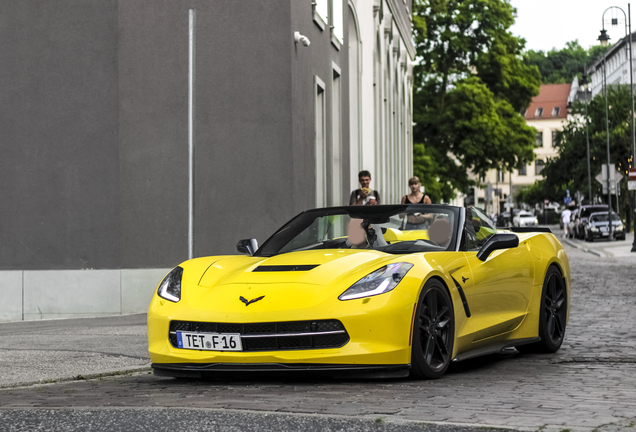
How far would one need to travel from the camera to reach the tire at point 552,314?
7.96m

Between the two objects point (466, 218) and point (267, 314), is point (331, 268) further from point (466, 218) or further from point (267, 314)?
point (466, 218)

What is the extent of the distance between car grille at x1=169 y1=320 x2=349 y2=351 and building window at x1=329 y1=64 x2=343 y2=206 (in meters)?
13.4

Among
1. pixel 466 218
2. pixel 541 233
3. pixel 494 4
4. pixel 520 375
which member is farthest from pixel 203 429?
pixel 494 4

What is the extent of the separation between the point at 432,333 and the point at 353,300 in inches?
26.8

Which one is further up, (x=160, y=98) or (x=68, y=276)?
(x=160, y=98)

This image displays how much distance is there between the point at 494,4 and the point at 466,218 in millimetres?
42941

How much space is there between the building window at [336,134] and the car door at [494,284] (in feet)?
38.0

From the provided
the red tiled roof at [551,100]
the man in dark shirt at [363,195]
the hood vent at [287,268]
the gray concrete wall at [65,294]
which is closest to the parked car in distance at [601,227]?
the man in dark shirt at [363,195]

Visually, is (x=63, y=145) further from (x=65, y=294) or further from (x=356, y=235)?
(x=356, y=235)

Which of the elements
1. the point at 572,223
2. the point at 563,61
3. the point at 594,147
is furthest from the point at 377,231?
the point at 563,61

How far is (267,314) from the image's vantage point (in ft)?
19.5

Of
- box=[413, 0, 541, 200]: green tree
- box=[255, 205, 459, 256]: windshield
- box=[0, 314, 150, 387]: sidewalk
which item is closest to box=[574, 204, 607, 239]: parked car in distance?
box=[413, 0, 541, 200]: green tree

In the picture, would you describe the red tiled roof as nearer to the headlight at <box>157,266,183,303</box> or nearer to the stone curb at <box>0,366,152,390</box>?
the stone curb at <box>0,366,152,390</box>

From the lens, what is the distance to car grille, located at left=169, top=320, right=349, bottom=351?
19.4 feet
